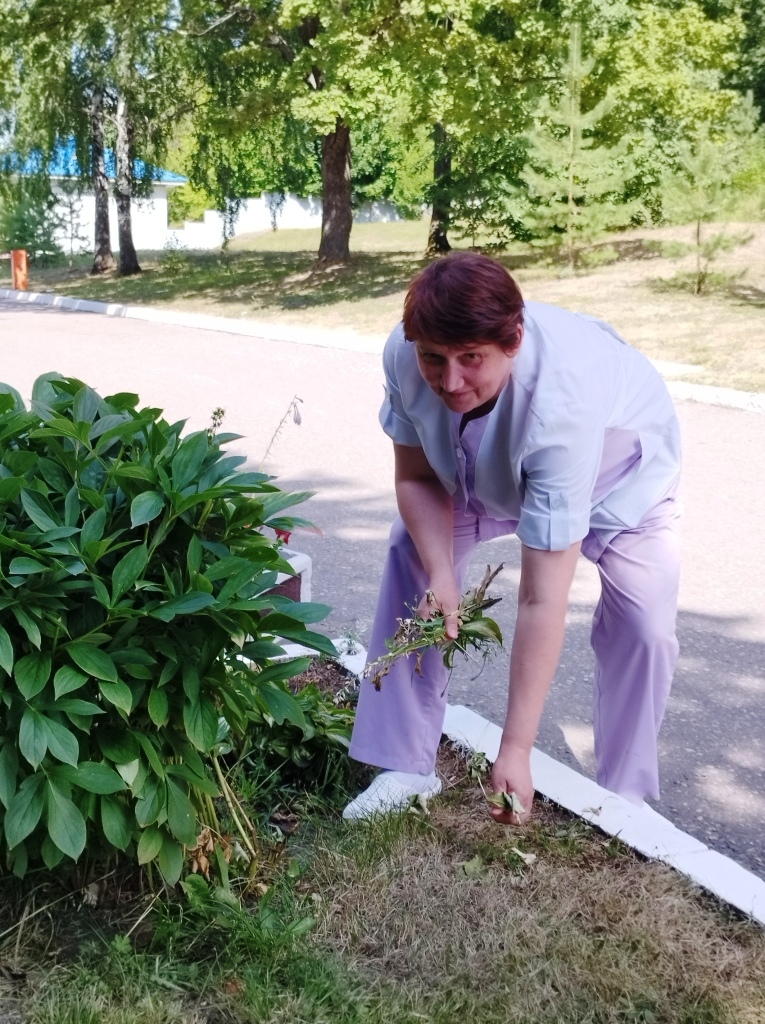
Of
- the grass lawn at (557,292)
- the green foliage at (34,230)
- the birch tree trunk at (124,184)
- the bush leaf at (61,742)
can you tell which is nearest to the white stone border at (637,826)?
the bush leaf at (61,742)

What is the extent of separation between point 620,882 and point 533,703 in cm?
58

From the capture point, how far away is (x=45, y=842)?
7.01 ft

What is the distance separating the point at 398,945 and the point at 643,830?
766 mm

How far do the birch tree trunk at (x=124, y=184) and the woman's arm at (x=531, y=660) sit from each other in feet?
81.3

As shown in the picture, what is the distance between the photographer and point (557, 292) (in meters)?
16.4

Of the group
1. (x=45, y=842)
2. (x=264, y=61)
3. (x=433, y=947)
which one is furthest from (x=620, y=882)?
(x=264, y=61)

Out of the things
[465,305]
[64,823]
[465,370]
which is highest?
[465,305]

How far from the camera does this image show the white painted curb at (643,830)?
2.62 meters

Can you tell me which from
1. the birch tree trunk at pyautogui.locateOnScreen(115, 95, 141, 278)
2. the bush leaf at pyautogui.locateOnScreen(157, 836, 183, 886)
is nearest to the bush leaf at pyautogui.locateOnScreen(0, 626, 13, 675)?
the bush leaf at pyautogui.locateOnScreen(157, 836, 183, 886)

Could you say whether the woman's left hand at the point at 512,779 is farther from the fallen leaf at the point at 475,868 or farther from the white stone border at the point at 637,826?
the white stone border at the point at 637,826

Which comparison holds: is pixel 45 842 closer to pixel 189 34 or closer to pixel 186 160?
pixel 189 34

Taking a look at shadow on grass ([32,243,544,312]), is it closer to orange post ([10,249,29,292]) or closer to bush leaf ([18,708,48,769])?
orange post ([10,249,29,292])

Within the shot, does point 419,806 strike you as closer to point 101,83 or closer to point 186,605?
point 186,605

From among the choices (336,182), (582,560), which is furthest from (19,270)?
(582,560)
